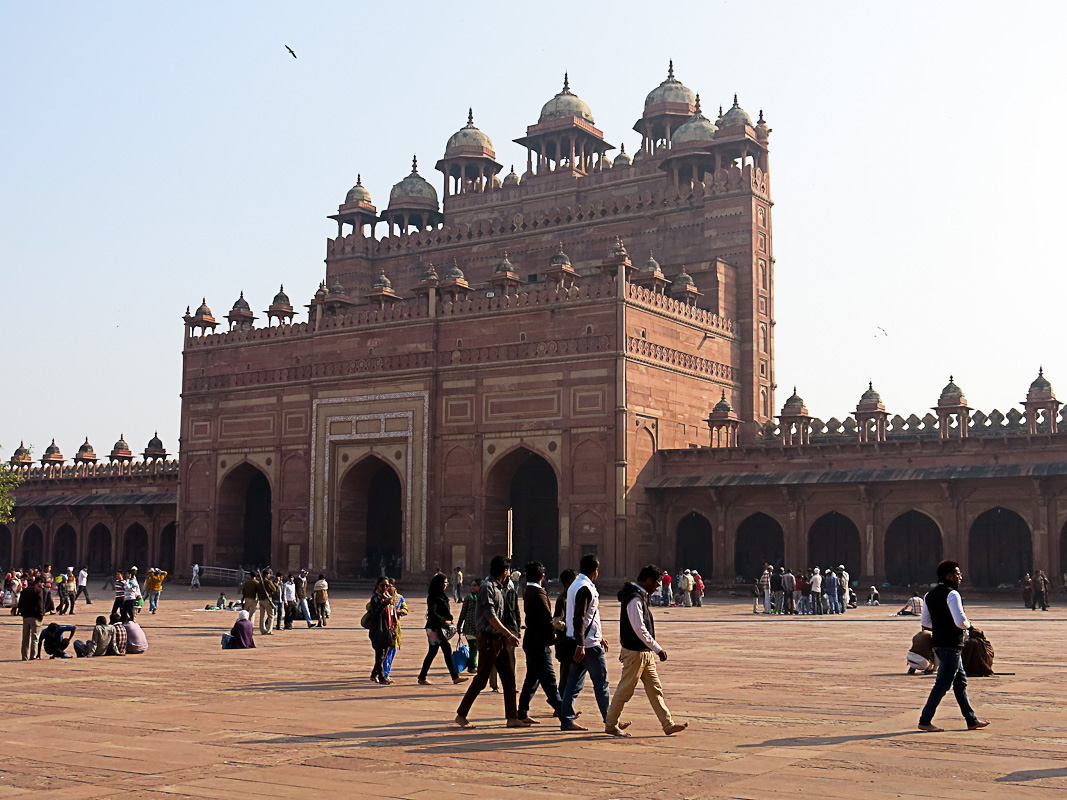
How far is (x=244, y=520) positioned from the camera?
149ft

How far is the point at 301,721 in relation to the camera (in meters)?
10.1

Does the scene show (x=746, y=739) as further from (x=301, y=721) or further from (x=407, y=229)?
(x=407, y=229)

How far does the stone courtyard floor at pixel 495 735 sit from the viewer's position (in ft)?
Result: 24.2

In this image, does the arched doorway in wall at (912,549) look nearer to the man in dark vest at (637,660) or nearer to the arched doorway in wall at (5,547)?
the man in dark vest at (637,660)

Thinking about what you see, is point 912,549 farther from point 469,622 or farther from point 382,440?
point 469,622

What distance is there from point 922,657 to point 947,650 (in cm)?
445

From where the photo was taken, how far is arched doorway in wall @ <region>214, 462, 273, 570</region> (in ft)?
147

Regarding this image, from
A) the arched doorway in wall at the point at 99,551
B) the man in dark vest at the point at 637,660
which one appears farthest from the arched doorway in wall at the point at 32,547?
the man in dark vest at the point at 637,660

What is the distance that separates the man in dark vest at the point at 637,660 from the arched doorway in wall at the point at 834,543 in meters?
27.0

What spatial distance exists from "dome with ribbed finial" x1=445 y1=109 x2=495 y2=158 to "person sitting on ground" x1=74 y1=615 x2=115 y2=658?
121ft

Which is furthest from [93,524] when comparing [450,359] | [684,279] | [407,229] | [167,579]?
[684,279]

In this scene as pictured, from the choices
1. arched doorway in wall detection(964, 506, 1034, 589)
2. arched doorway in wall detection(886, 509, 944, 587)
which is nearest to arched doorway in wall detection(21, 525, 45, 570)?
arched doorway in wall detection(886, 509, 944, 587)

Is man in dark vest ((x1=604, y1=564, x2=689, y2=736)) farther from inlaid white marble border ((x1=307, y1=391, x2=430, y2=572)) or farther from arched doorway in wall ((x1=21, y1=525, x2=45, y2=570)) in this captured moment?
arched doorway in wall ((x1=21, y1=525, x2=45, y2=570))

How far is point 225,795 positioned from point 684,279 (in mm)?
34161
